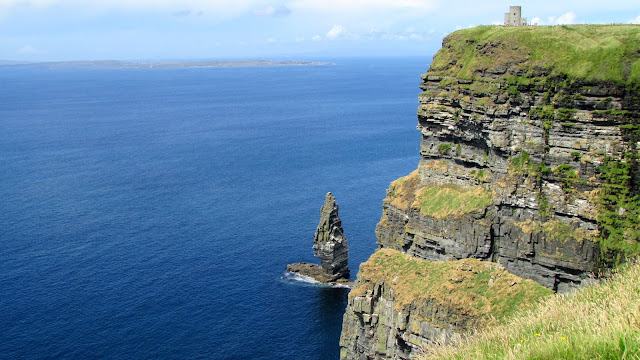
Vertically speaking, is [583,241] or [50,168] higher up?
[583,241]

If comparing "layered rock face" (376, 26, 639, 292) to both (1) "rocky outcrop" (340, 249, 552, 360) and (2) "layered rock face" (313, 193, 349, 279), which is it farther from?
(2) "layered rock face" (313, 193, 349, 279)

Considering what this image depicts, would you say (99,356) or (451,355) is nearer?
(451,355)

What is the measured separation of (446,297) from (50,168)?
136231 mm

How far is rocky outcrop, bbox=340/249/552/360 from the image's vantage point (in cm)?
4973

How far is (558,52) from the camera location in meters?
54.6

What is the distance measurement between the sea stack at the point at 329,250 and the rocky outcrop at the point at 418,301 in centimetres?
3458

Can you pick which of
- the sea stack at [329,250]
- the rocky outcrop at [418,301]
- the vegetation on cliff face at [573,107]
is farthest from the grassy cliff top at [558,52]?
the sea stack at [329,250]

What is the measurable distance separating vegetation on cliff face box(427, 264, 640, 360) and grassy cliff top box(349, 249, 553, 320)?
20.2 metres

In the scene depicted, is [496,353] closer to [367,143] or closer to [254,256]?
[254,256]

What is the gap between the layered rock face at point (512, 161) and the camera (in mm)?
51438

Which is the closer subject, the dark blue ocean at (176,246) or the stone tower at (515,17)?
the stone tower at (515,17)

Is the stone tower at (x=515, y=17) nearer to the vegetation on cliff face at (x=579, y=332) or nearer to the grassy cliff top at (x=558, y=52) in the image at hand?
the grassy cliff top at (x=558, y=52)

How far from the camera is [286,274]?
3821 inches

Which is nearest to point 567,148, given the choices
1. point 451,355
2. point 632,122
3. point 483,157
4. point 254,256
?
point 632,122
